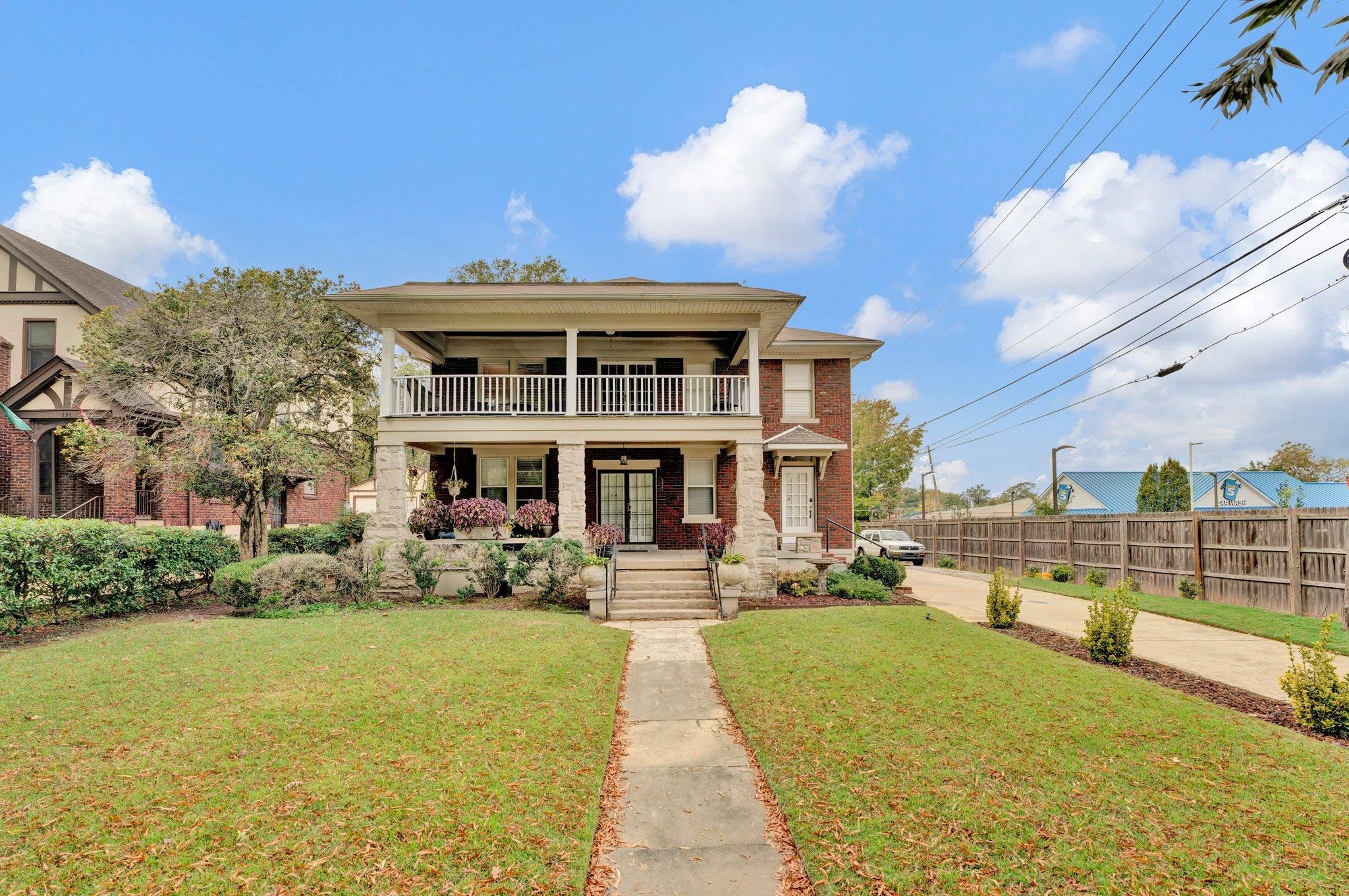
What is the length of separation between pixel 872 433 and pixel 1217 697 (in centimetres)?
3775

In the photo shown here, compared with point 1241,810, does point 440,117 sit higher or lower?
higher

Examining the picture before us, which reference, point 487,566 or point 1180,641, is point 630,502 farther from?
point 1180,641

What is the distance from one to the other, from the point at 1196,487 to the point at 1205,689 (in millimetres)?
49812

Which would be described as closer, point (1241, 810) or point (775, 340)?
point (1241, 810)

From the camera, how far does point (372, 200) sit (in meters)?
15.9

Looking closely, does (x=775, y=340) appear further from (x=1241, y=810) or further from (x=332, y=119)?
(x=1241, y=810)

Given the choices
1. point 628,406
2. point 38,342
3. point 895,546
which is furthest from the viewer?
point 895,546

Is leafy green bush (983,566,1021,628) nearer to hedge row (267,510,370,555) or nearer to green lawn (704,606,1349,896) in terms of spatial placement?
green lawn (704,606,1349,896)

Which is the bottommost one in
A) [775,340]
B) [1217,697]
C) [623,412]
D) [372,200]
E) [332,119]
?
[1217,697]

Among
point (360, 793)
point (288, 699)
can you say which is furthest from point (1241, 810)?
point (288, 699)

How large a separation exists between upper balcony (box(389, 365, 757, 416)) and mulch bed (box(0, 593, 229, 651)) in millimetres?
4784

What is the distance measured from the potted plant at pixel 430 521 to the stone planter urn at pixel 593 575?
12.7 feet

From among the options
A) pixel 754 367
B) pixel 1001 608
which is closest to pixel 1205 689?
pixel 1001 608

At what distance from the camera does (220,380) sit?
13.6 m
